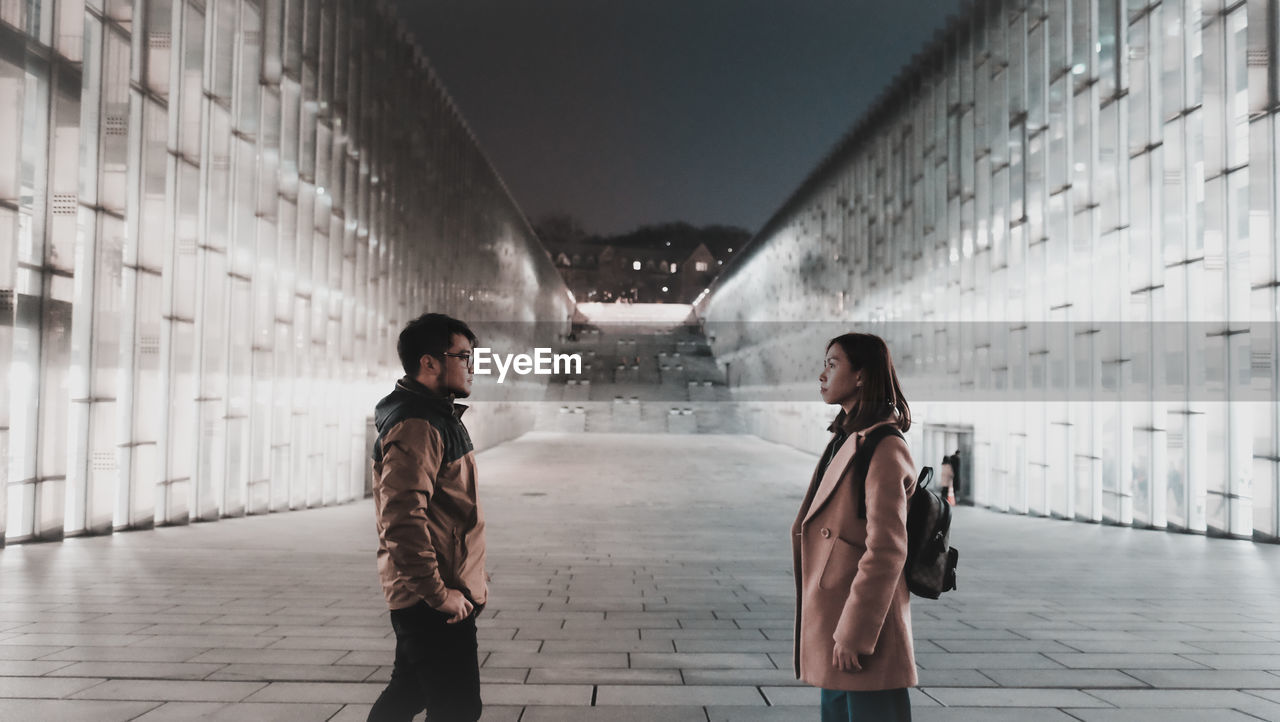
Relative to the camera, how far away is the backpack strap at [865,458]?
2660 mm

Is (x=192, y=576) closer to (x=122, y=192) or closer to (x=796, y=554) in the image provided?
(x=122, y=192)

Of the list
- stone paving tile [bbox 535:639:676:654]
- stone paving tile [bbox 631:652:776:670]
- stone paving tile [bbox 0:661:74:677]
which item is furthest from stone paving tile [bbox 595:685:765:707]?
stone paving tile [bbox 0:661:74:677]

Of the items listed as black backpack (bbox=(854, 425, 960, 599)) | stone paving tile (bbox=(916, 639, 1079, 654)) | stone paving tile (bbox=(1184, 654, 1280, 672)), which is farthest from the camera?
stone paving tile (bbox=(916, 639, 1079, 654))

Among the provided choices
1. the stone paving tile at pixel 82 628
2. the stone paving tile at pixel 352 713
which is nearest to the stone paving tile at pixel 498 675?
the stone paving tile at pixel 352 713

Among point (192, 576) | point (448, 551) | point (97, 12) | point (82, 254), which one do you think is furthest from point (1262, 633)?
point (97, 12)

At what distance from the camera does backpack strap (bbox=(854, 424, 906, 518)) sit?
266 centimetres

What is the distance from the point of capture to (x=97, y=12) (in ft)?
34.8

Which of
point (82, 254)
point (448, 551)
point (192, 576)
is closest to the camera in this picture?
point (448, 551)

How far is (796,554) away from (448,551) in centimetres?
126

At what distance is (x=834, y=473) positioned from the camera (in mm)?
2758

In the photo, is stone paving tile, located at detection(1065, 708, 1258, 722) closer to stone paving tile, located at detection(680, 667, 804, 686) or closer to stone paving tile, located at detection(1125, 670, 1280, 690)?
stone paving tile, located at detection(1125, 670, 1280, 690)

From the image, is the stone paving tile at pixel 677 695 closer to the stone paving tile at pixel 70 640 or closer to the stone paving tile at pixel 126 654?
the stone paving tile at pixel 126 654
